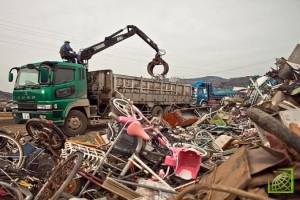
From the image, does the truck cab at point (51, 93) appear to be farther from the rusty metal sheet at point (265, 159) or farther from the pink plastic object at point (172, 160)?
the rusty metal sheet at point (265, 159)

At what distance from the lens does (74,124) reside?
41.2 ft

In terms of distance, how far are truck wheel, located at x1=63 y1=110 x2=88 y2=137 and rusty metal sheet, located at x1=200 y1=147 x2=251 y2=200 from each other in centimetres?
919

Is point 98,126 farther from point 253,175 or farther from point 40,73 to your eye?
point 253,175

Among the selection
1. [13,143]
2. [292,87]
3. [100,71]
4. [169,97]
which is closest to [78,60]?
[100,71]

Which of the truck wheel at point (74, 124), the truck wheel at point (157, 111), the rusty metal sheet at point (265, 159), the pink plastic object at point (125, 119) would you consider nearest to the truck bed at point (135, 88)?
the truck wheel at point (157, 111)

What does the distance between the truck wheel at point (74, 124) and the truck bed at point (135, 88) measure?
1704 mm

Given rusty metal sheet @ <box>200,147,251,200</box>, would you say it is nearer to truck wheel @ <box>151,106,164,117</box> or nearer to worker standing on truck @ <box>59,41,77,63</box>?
worker standing on truck @ <box>59,41,77,63</box>

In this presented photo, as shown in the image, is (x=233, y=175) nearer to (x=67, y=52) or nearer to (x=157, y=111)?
(x=67, y=52)

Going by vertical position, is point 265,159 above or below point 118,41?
below

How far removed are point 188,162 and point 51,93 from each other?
7.79 meters

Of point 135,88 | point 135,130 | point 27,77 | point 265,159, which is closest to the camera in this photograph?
point 265,159

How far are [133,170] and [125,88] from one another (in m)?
10.1

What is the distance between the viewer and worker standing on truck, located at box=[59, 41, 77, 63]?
13.3 m

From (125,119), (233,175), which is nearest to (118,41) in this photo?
(125,119)
